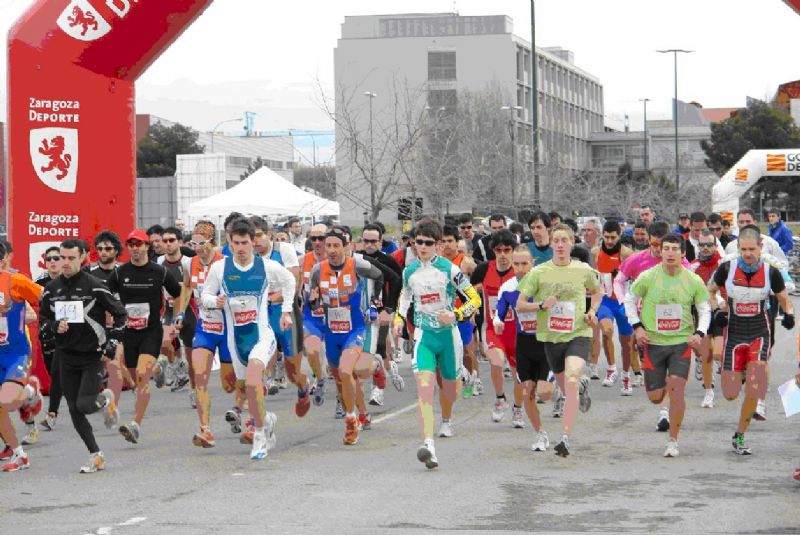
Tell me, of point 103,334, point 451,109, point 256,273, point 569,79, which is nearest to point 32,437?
point 103,334

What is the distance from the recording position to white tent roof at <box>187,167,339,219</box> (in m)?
33.4

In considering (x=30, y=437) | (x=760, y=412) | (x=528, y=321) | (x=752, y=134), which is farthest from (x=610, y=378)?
(x=752, y=134)

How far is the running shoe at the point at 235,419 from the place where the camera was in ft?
36.0

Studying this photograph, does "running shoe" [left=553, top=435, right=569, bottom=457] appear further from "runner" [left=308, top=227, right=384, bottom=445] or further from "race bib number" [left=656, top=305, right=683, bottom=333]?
"runner" [left=308, top=227, right=384, bottom=445]

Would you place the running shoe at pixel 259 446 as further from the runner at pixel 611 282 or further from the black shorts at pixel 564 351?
the runner at pixel 611 282

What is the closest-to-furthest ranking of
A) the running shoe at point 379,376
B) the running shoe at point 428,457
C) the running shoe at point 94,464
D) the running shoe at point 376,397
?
the running shoe at point 428,457 → the running shoe at point 94,464 → the running shoe at point 379,376 → the running shoe at point 376,397

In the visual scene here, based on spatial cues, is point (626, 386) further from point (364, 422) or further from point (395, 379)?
point (364, 422)

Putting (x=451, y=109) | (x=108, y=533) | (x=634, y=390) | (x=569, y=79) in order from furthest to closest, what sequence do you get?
(x=569, y=79), (x=451, y=109), (x=634, y=390), (x=108, y=533)

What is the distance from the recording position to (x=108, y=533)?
745 centimetres

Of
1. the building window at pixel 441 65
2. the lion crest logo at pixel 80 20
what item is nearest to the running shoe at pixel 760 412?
the lion crest logo at pixel 80 20

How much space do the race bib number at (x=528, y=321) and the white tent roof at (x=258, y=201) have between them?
2197 cm

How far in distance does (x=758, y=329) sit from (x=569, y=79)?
94065mm

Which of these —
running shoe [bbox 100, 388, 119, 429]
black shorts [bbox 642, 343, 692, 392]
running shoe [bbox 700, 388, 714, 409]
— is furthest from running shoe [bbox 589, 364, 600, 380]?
running shoe [bbox 100, 388, 119, 429]

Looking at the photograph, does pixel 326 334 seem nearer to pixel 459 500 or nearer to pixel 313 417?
pixel 313 417
